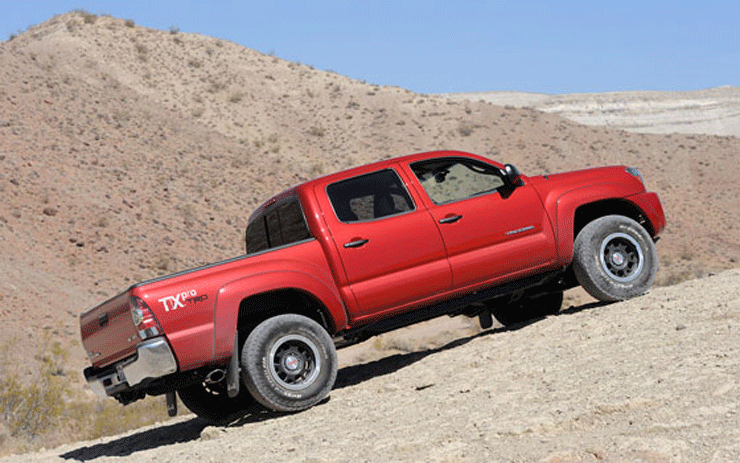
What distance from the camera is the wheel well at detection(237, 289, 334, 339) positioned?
27.3ft

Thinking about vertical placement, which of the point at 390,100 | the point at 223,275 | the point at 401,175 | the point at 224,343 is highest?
the point at 390,100

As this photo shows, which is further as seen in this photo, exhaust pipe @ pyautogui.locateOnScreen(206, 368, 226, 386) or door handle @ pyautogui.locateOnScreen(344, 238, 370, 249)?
door handle @ pyautogui.locateOnScreen(344, 238, 370, 249)

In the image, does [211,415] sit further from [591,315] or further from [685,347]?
[685,347]

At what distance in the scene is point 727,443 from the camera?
15.9 ft

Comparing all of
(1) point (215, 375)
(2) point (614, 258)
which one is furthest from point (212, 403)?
(2) point (614, 258)

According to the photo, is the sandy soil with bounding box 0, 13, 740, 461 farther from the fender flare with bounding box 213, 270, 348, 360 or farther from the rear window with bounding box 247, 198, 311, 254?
the rear window with bounding box 247, 198, 311, 254

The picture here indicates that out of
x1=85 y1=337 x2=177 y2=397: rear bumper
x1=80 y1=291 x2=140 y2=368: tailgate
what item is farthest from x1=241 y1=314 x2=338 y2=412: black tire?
x1=80 y1=291 x2=140 y2=368: tailgate

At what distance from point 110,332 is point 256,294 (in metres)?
1.29

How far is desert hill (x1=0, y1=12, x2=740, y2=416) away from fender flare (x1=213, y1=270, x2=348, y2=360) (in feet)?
42.3

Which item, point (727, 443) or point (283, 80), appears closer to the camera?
point (727, 443)

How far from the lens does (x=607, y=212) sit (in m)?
10.4

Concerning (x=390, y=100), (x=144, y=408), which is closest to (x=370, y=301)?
(x=144, y=408)

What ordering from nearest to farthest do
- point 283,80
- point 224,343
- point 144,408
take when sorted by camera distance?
point 224,343
point 144,408
point 283,80

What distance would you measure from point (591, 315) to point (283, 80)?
46198 millimetres
